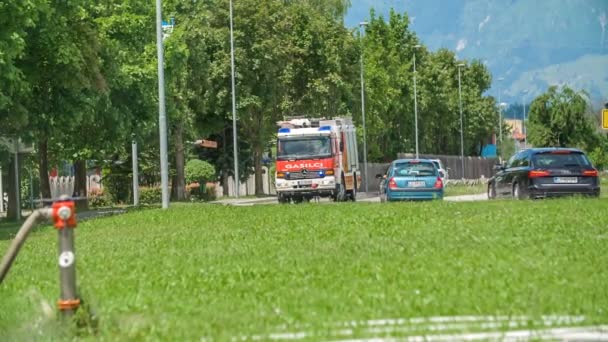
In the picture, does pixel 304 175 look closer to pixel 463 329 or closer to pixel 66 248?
pixel 463 329

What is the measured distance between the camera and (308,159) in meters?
47.6

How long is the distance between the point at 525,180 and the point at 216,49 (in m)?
36.8

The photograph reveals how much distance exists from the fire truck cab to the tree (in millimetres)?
52518

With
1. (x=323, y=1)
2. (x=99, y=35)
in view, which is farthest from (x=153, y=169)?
(x=99, y=35)

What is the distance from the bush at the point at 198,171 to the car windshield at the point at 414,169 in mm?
32155

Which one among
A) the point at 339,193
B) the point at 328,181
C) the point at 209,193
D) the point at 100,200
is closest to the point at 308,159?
the point at 328,181

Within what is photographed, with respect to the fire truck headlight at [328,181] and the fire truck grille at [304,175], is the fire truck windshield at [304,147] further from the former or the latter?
the fire truck headlight at [328,181]

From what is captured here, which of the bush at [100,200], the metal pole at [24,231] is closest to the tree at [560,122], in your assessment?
the bush at [100,200]

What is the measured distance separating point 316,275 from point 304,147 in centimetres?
3424

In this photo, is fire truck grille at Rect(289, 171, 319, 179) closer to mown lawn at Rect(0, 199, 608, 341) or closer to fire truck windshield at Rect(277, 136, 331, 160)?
fire truck windshield at Rect(277, 136, 331, 160)

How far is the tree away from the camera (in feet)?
320

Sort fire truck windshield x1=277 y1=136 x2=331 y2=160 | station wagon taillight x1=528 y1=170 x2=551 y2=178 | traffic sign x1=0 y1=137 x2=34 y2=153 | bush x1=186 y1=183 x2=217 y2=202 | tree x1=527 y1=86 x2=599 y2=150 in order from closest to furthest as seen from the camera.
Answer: station wagon taillight x1=528 y1=170 x2=551 y2=178 < traffic sign x1=0 y1=137 x2=34 y2=153 < fire truck windshield x1=277 y1=136 x2=331 y2=160 < bush x1=186 y1=183 x2=217 y2=202 < tree x1=527 y1=86 x2=599 y2=150

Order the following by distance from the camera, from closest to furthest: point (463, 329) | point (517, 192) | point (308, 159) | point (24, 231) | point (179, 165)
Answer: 1. point (463, 329)
2. point (24, 231)
3. point (517, 192)
4. point (308, 159)
5. point (179, 165)

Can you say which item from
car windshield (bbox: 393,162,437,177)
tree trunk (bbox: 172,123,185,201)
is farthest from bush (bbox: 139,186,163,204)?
car windshield (bbox: 393,162,437,177)
